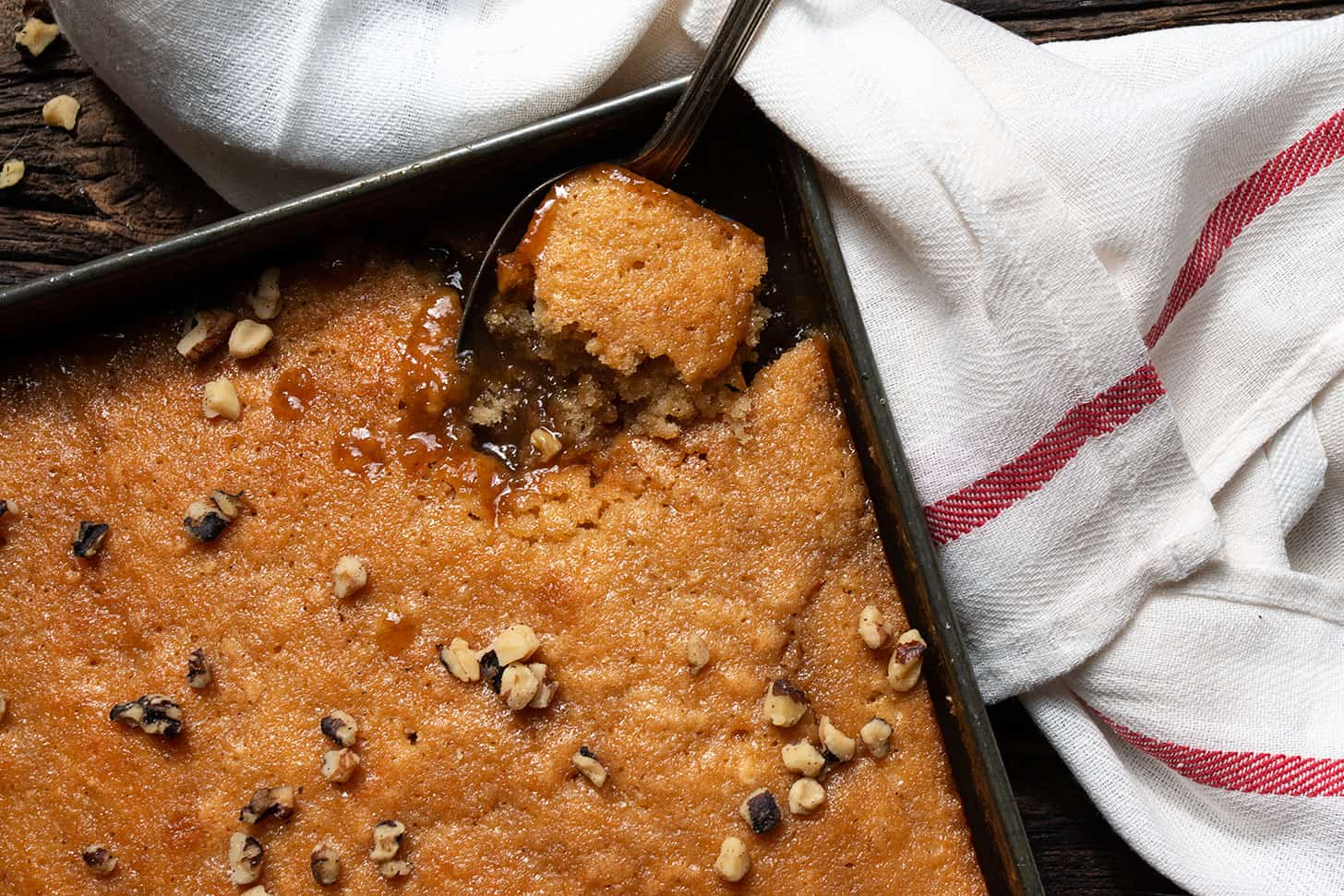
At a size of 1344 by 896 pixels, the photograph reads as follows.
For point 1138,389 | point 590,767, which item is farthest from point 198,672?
point 1138,389

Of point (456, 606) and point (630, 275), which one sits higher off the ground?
point (630, 275)

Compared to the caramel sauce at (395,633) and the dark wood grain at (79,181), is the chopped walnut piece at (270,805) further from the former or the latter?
the dark wood grain at (79,181)

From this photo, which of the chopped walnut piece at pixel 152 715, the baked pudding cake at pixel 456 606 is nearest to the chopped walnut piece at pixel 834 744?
the baked pudding cake at pixel 456 606

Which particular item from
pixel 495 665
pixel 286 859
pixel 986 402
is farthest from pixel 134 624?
pixel 986 402

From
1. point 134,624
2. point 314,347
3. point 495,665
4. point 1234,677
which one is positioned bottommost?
point 134,624

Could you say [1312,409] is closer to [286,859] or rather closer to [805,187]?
[805,187]

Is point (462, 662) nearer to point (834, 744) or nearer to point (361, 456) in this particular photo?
point (361, 456)

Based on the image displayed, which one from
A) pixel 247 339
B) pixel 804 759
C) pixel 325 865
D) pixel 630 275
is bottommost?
pixel 325 865

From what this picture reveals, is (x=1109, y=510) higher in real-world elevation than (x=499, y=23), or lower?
lower
